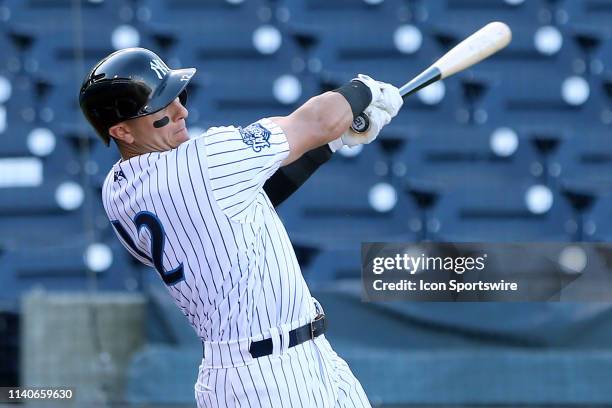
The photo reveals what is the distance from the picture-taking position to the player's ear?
230 centimetres

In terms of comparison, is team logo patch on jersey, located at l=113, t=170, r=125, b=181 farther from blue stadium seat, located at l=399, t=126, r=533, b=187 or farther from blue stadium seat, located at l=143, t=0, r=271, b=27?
blue stadium seat, located at l=143, t=0, r=271, b=27

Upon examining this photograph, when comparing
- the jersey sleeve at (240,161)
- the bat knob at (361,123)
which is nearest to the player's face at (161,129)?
the jersey sleeve at (240,161)

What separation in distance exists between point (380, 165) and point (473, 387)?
1.12 meters

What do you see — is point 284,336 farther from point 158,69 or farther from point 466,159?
point 466,159

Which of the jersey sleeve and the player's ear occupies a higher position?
the player's ear

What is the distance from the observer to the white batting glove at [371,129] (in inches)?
97.3

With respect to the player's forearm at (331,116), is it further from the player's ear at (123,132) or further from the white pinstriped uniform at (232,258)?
the player's ear at (123,132)

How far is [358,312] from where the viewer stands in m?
4.48

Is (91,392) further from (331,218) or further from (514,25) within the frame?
(514,25)

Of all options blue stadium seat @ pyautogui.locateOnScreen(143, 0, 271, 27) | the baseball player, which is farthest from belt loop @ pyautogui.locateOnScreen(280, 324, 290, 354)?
blue stadium seat @ pyautogui.locateOnScreen(143, 0, 271, 27)
